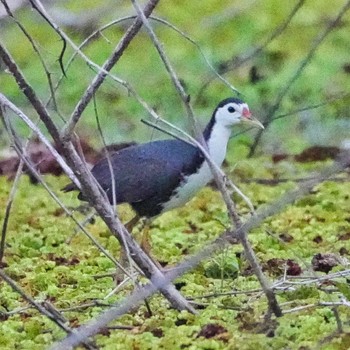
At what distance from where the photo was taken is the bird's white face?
16.8ft

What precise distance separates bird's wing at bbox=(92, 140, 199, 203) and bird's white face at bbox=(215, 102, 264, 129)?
0.99 ft

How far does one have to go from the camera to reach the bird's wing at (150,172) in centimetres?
Answer: 476

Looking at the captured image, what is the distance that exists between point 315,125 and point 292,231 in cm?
264

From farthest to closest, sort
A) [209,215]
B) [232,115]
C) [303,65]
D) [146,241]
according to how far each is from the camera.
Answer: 1. [303,65]
2. [209,215]
3. [232,115]
4. [146,241]

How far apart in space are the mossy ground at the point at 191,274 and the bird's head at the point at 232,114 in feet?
1.51

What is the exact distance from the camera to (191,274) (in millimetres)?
4230

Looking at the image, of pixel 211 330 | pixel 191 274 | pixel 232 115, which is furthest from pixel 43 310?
pixel 232 115

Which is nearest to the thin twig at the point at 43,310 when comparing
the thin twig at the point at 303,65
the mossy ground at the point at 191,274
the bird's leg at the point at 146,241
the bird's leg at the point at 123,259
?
the mossy ground at the point at 191,274

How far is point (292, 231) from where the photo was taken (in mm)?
5016

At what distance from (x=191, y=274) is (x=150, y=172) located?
0.70 m

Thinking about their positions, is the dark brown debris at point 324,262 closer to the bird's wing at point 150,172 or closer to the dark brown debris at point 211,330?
the bird's wing at point 150,172

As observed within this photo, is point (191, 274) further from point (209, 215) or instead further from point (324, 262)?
point (209, 215)

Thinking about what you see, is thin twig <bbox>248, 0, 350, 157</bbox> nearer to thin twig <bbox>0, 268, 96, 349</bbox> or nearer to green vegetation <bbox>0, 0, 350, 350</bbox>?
green vegetation <bbox>0, 0, 350, 350</bbox>

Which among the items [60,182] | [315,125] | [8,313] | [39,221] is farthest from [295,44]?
[8,313]
